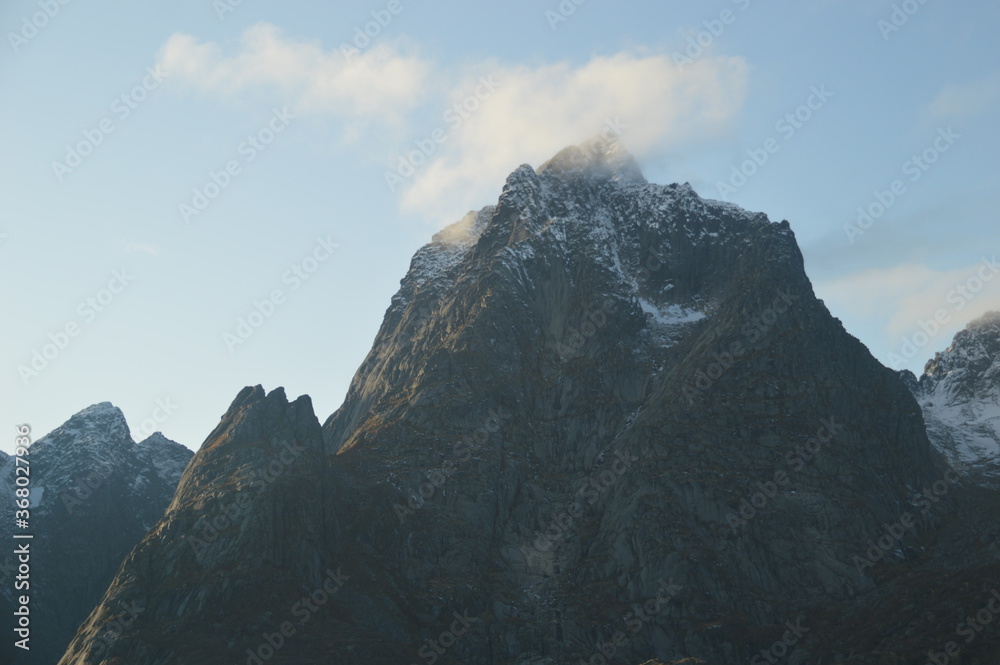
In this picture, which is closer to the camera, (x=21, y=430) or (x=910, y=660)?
(x=910, y=660)

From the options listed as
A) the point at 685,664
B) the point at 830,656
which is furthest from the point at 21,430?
the point at 830,656

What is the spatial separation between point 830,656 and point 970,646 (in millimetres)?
26982

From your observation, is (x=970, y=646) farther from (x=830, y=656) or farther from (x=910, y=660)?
(x=830, y=656)

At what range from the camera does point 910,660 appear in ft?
595

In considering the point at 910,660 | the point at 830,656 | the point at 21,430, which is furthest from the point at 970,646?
the point at 21,430

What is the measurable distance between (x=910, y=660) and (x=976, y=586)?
1048 inches

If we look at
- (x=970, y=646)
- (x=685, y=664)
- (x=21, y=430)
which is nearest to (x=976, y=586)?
(x=970, y=646)

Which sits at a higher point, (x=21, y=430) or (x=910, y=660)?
(x=21, y=430)

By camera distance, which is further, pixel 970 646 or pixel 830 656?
pixel 830 656

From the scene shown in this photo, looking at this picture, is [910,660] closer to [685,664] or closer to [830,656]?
[830,656]

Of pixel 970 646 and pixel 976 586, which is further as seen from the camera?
pixel 976 586

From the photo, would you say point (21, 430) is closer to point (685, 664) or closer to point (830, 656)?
point (685, 664)

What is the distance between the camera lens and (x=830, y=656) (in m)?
197

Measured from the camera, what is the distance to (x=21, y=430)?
198 m
